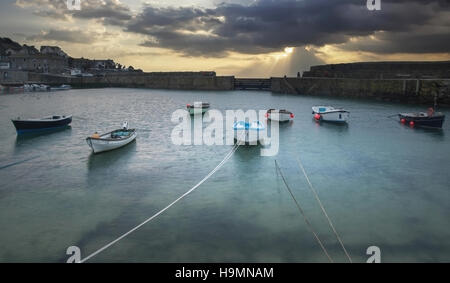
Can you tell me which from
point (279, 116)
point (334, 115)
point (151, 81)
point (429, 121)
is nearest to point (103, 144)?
point (279, 116)

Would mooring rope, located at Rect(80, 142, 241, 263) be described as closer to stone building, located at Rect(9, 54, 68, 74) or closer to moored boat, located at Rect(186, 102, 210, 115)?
moored boat, located at Rect(186, 102, 210, 115)

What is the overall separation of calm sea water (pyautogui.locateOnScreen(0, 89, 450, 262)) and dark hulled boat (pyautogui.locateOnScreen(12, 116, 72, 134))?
7.93 feet

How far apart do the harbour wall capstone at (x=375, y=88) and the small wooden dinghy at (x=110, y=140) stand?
1489 inches

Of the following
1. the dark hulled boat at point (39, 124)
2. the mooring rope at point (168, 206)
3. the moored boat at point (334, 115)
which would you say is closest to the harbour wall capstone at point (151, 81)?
the moored boat at point (334, 115)

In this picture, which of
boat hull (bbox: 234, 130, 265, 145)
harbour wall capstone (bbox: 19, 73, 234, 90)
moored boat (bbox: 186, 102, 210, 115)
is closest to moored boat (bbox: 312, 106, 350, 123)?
boat hull (bbox: 234, 130, 265, 145)

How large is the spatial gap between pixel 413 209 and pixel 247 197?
635 cm

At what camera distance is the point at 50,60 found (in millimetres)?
115688

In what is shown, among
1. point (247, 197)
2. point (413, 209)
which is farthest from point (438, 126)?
point (247, 197)

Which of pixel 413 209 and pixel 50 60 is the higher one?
pixel 50 60

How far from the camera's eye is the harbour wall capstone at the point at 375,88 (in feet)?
165

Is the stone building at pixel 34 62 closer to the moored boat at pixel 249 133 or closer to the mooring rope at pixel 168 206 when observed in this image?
the moored boat at pixel 249 133

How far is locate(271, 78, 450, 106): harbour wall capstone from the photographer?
50.2 metres
